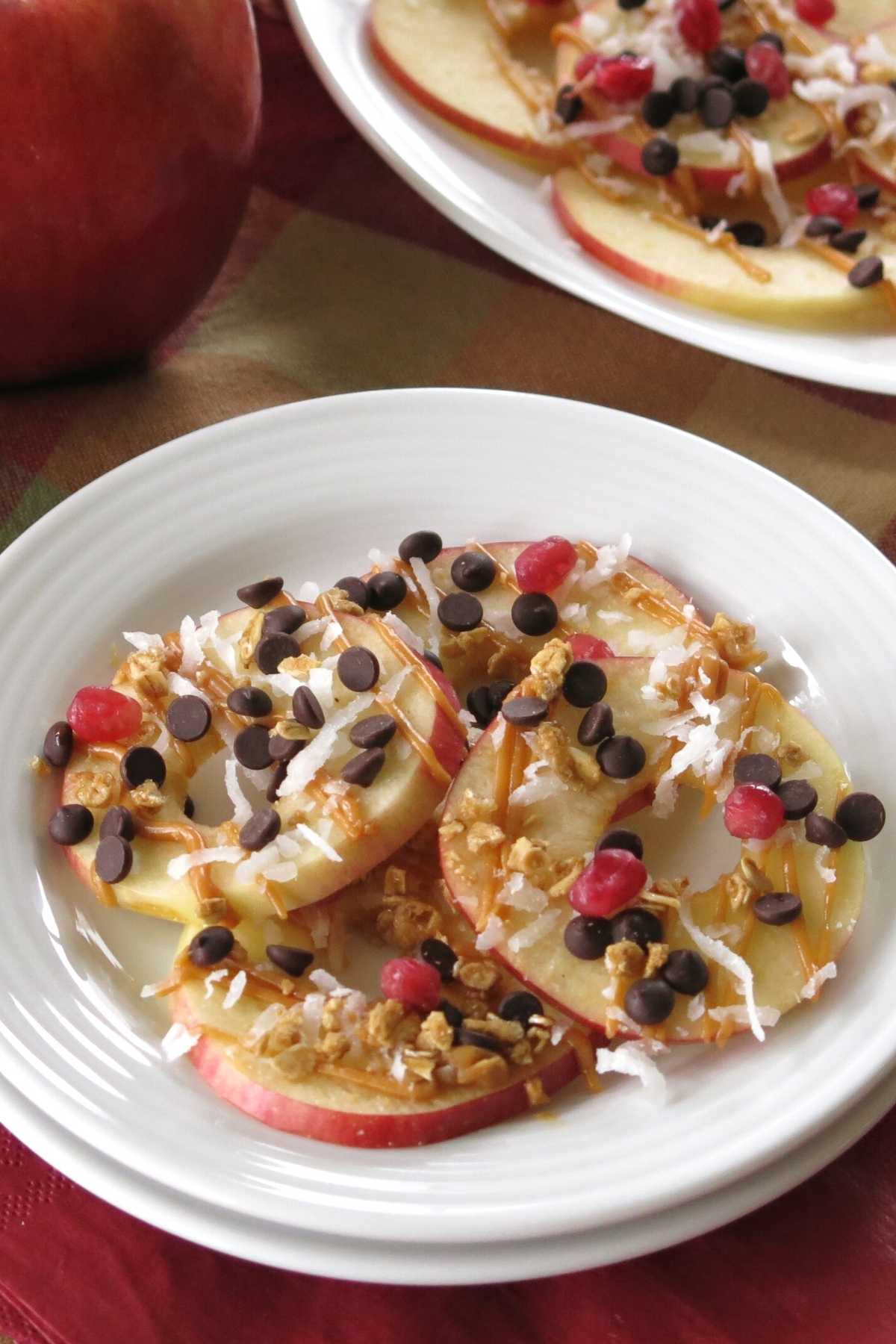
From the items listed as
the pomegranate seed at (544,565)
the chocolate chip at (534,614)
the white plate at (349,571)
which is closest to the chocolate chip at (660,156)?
the white plate at (349,571)

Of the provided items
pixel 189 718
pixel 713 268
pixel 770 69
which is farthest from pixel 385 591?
pixel 770 69

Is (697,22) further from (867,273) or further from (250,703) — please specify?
(250,703)

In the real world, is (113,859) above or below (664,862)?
below

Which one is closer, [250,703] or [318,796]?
[318,796]

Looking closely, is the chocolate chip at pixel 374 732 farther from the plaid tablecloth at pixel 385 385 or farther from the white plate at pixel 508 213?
the white plate at pixel 508 213

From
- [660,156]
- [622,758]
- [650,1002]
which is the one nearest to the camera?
[650,1002]

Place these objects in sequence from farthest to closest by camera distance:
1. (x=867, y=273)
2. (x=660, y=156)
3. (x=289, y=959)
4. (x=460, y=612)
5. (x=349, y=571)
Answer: (x=660, y=156) → (x=867, y=273) → (x=349, y=571) → (x=460, y=612) → (x=289, y=959)
